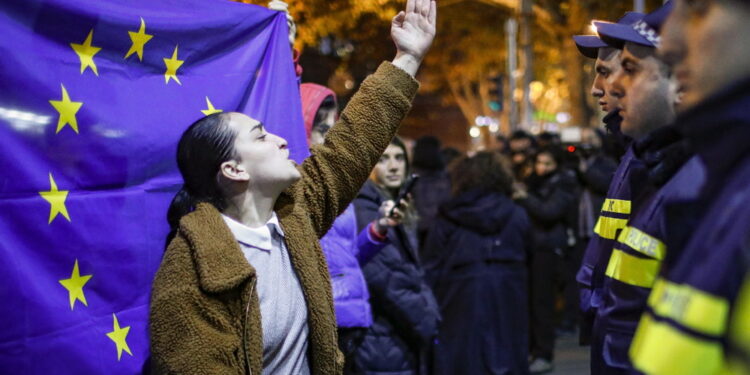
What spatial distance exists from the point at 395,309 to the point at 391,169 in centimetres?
124

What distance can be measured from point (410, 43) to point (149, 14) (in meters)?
1.01

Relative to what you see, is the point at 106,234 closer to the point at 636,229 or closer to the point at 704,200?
the point at 636,229

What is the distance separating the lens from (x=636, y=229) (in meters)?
2.33

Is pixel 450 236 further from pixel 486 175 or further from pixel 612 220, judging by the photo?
pixel 612 220

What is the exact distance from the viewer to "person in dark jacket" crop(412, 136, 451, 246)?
8.67 meters

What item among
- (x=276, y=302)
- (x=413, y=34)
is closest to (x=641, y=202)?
(x=413, y=34)

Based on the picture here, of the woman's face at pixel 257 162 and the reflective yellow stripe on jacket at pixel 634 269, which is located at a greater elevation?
the woman's face at pixel 257 162

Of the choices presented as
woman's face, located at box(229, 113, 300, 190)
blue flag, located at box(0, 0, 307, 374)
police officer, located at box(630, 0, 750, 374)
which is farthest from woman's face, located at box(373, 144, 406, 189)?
police officer, located at box(630, 0, 750, 374)

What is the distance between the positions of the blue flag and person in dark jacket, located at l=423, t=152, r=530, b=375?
382cm

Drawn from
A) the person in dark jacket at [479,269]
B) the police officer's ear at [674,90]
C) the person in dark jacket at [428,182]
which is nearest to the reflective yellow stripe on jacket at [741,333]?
the police officer's ear at [674,90]

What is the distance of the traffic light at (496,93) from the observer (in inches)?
1469

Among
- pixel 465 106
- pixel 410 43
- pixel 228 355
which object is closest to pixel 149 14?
pixel 410 43

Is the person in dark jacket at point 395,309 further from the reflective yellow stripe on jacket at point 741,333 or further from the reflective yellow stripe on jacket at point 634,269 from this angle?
the reflective yellow stripe on jacket at point 741,333

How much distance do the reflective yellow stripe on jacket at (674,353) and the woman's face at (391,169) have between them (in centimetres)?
438
